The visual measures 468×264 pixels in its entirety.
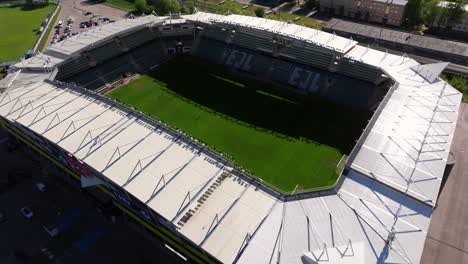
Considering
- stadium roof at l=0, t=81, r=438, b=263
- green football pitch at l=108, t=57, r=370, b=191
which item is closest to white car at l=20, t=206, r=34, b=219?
stadium roof at l=0, t=81, r=438, b=263

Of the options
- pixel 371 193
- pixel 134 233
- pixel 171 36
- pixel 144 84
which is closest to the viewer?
pixel 371 193

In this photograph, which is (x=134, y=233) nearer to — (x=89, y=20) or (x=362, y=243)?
(x=362, y=243)

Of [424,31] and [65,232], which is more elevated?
[424,31]

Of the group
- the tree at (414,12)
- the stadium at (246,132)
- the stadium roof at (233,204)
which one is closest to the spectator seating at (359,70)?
the stadium at (246,132)

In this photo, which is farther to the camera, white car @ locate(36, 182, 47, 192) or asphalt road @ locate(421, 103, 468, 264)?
white car @ locate(36, 182, 47, 192)

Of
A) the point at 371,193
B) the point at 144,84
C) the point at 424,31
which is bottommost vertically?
the point at 144,84

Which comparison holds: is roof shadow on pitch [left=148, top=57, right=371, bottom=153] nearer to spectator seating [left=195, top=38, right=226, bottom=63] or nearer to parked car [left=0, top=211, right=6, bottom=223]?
spectator seating [left=195, top=38, right=226, bottom=63]

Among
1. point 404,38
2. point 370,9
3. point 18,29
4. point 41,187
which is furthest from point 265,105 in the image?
point 18,29

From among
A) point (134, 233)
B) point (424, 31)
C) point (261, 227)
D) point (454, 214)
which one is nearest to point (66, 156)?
point (134, 233)
